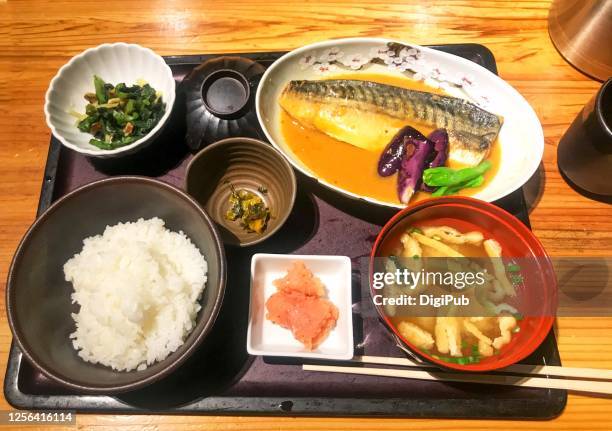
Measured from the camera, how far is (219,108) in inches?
89.2

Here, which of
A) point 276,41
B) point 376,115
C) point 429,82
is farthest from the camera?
point 276,41

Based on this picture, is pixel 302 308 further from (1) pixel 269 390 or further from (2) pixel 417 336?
(2) pixel 417 336

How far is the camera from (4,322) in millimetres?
2061

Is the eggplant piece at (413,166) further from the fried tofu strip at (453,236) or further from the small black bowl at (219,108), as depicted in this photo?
the small black bowl at (219,108)

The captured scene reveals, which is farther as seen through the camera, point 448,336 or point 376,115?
point 376,115

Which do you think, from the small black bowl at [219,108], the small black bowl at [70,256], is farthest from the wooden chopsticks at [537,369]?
the small black bowl at [219,108]

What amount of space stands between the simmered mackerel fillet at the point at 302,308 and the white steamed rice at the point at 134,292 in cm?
35

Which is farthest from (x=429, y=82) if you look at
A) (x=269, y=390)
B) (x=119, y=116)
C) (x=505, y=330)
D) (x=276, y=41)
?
(x=269, y=390)

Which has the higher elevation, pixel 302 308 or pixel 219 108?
pixel 219 108

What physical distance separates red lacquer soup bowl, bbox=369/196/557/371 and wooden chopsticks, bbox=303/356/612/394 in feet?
0.49

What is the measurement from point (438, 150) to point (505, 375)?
1.15m

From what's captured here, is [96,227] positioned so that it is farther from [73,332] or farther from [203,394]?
→ [203,394]

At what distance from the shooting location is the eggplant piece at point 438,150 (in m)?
2.30

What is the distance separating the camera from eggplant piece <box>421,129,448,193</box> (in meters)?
2.30
